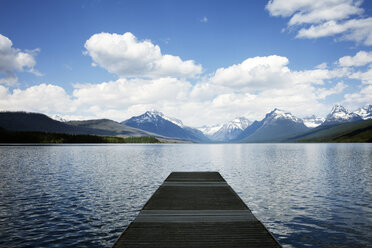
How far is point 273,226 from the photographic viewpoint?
17.4 metres

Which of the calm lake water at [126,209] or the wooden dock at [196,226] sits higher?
the wooden dock at [196,226]

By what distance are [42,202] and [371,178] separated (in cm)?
4226

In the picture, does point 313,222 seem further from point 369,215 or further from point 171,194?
point 171,194

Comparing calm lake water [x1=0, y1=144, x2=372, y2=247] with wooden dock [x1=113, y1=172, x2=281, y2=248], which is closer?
wooden dock [x1=113, y1=172, x2=281, y2=248]

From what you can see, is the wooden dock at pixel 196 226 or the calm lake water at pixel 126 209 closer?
the wooden dock at pixel 196 226

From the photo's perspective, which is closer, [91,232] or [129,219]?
[91,232]

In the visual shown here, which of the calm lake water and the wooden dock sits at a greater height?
the wooden dock

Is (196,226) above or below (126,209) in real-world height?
above

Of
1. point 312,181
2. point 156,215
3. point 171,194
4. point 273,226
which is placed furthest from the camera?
point 312,181

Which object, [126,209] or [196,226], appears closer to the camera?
[196,226]

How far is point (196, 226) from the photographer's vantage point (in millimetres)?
13438

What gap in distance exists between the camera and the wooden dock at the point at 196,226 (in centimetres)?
1123

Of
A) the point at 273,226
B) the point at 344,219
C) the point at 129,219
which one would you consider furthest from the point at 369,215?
the point at 129,219

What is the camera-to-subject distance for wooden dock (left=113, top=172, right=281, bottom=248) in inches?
442
